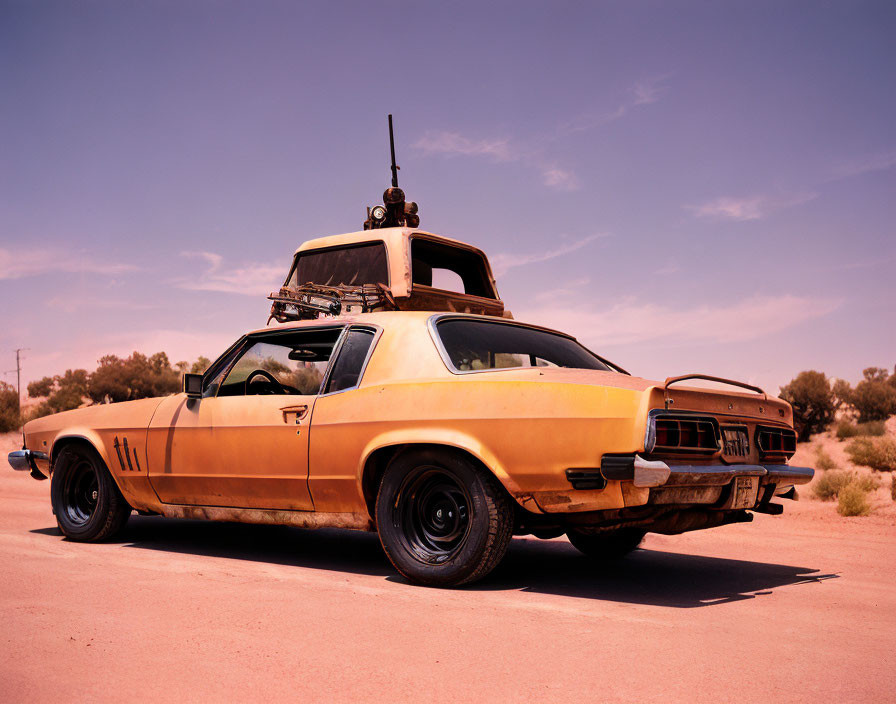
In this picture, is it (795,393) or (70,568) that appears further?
(795,393)

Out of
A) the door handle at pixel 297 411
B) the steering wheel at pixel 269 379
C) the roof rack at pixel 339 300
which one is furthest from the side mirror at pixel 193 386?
the roof rack at pixel 339 300

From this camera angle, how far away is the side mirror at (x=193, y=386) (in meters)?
5.97

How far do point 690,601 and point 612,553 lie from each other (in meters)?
1.72

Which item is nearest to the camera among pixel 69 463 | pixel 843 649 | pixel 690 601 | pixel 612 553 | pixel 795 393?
pixel 843 649

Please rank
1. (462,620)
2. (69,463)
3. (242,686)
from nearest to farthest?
(242,686) < (462,620) < (69,463)

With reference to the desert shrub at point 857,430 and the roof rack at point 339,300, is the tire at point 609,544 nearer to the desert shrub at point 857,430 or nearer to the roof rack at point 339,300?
the roof rack at point 339,300

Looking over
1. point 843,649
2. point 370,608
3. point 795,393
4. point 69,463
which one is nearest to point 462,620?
point 370,608

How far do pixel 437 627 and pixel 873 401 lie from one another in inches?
1154

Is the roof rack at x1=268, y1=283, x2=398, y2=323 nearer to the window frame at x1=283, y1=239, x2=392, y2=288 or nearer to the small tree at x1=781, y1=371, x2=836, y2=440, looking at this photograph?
the window frame at x1=283, y1=239, x2=392, y2=288

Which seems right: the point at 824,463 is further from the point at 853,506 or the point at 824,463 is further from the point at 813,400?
the point at 813,400

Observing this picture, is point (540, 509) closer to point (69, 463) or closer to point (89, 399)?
point (69, 463)

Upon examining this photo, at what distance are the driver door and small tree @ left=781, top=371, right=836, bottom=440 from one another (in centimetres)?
2478

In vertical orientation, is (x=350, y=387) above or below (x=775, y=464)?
above

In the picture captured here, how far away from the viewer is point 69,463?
677 cm
